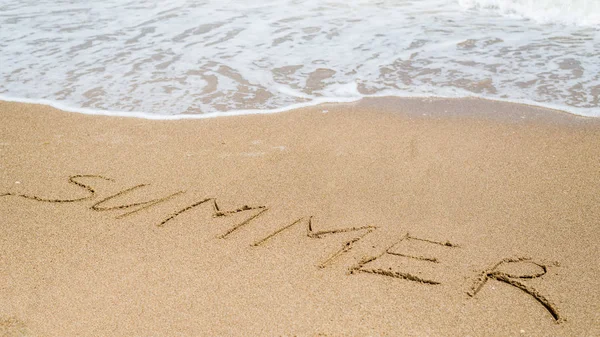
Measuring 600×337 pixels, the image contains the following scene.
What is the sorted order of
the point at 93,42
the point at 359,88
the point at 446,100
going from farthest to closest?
the point at 93,42 → the point at 359,88 → the point at 446,100

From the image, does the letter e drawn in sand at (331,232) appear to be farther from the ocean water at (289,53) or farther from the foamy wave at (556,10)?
the foamy wave at (556,10)

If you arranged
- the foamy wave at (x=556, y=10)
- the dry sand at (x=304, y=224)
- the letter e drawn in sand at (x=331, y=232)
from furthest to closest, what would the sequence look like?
the foamy wave at (x=556, y=10) < the letter e drawn in sand at (x=331, y=232) < the dry sand at (x=304, y=224)

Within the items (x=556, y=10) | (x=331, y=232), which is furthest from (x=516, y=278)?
(x=556, y=10)

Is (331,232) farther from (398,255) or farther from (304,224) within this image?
(398,255)

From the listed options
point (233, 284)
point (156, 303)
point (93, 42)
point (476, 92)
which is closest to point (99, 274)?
point (156, 303)

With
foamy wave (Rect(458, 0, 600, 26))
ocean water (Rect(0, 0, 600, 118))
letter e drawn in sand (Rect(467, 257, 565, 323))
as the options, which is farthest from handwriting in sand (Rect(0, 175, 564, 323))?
foamy wave (Rect(458, 0, 600, 26))

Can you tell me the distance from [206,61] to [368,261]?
10.6 feet

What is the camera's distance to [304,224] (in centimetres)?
258

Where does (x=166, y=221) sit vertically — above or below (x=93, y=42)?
below

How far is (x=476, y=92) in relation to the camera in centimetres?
415

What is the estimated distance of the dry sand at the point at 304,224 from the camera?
2002mm

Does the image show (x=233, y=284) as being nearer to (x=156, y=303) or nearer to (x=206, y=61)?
(x=156, y=303)

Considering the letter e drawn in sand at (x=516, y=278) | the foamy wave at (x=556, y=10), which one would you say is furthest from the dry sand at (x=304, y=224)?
the foamy wave at (x=556, y=10)

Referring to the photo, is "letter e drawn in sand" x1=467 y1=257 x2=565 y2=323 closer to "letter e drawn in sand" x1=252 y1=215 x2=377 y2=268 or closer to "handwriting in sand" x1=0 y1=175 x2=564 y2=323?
"handwriting in sand" x1=0 y1=175 x2=564 y2=323
